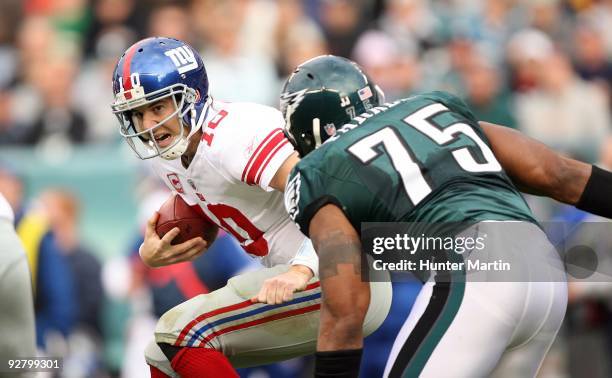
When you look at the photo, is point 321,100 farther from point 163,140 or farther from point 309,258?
point 163,140

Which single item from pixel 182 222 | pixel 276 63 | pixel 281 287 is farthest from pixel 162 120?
pixel 276 63

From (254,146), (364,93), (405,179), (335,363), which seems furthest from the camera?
(254,146)

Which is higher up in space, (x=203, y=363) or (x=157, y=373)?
(x=203, y=363)

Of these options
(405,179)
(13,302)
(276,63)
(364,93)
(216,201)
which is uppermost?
(364,93)

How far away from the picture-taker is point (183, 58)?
5.01 meters

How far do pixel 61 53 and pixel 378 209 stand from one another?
7.33 metres

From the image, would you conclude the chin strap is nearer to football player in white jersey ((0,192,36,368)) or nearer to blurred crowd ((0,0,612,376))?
football player in white jersey ((0,192,36,368))

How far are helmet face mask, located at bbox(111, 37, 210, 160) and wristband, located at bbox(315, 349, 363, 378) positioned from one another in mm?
1298

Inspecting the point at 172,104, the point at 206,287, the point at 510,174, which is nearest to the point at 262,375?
the point at 206,287

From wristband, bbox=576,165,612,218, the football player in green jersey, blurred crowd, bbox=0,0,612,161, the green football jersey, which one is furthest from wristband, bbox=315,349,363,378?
blurred crowd, bbox=0,0,612,161

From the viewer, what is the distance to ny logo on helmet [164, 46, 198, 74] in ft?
16.3

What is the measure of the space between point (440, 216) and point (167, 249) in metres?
1.44

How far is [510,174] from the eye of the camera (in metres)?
4.33

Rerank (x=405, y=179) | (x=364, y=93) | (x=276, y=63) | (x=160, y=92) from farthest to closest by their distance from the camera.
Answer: (x=276, y=63) → (x=160, y=92) → (x=364, y=93) → (x=405, y=179)
